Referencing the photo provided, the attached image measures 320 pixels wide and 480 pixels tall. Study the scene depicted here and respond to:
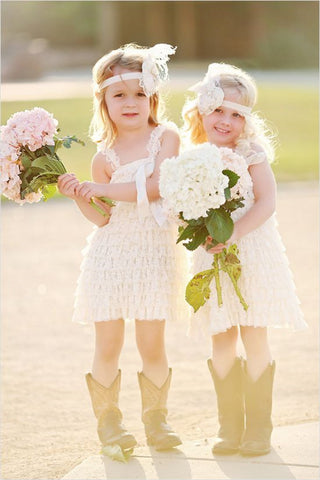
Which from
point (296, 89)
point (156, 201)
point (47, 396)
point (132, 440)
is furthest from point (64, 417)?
point (296, 89)

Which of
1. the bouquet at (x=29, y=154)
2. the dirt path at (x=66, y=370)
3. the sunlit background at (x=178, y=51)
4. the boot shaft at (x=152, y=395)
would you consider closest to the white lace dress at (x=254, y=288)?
the boot shaft at (x=152, y=395)

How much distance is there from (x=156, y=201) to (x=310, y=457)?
3.96 feet

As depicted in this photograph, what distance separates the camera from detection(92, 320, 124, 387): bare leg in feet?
14.8

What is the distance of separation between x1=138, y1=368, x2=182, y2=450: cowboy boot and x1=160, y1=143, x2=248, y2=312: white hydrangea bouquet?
1.68 feet

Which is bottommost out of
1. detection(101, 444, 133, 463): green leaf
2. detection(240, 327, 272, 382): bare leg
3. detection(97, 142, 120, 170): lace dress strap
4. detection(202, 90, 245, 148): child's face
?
detection(101, 444, 133, 463): green leaf

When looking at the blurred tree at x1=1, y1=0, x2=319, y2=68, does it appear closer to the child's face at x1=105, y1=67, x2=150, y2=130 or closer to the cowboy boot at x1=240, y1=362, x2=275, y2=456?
the child's face at x1=105, y1=67, x2=150, y2=130

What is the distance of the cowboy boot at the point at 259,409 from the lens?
444 centimetres

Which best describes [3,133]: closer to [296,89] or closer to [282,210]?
[282,210]

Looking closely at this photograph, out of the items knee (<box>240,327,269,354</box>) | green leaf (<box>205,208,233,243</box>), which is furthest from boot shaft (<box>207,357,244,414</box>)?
green leaf (<box>205,208,233,243</box>)

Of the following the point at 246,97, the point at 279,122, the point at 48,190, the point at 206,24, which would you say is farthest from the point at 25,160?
the point at 206,24

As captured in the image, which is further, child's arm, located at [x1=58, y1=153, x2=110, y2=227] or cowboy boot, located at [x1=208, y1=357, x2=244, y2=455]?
cowboy boot, located at [x1=208, y1=357, x2=244, y2=455]

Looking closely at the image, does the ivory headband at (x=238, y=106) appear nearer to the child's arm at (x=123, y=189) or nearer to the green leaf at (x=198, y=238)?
the child's arm at (x=123, y=189)

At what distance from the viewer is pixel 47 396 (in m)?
5.46

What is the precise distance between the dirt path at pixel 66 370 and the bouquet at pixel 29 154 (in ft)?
3.71
